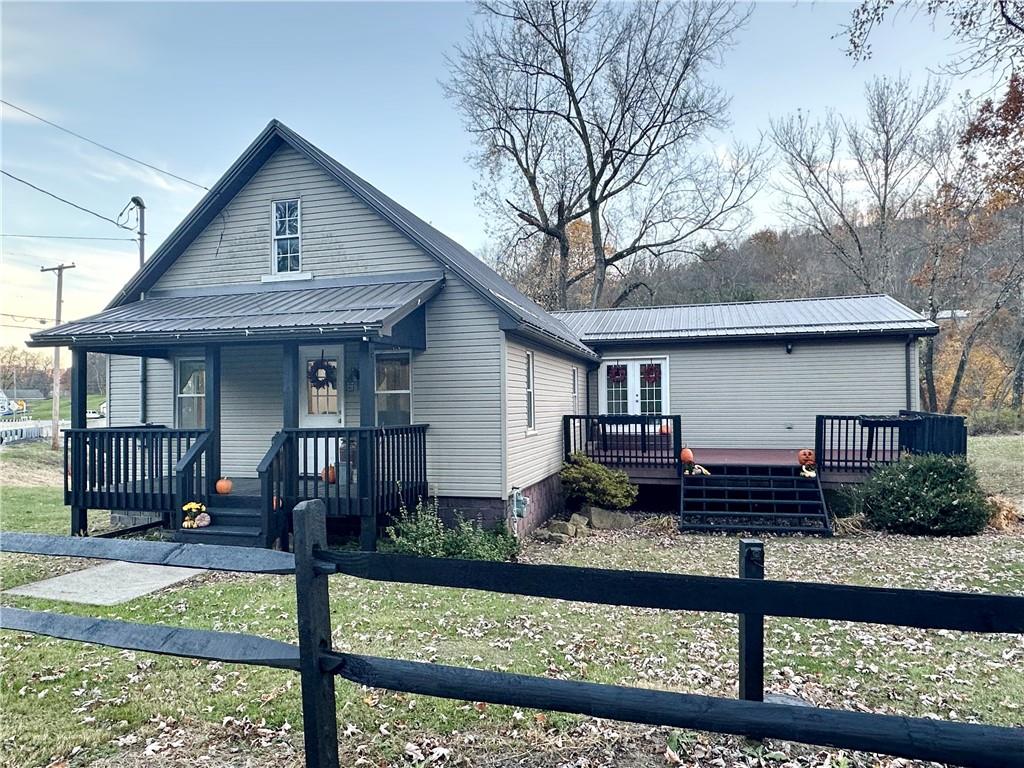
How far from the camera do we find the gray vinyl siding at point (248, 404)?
10.9m

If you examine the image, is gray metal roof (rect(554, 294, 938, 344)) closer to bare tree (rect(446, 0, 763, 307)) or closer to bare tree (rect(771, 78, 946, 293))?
bare tree (rect(446, 0, 763, 307))

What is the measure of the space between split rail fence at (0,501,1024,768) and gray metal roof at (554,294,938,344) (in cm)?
1315

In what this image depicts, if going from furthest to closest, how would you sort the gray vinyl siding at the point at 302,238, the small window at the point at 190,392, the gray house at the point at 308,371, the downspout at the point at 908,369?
the downspout at the point at 908,369 → the small window at the point at 190,392 → the gray vinyl siding at the point at 302,238 → the gray house at the point at 308,371

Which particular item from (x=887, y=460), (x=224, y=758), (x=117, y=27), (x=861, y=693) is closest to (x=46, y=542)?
(x=224, y=758)

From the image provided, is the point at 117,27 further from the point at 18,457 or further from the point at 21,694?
the point at 18,457

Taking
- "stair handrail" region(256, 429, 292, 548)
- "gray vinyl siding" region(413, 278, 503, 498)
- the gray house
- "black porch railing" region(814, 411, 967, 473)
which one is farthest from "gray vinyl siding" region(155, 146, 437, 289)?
"black porch railing" region(814, 411, 967, 473)

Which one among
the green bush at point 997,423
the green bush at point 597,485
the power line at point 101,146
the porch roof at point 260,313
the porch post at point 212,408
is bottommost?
the green bush at point 597,485

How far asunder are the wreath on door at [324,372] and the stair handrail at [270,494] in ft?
6.25

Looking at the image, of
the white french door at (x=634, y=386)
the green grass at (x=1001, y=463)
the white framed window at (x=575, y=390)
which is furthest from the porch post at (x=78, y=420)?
the green grass at (x=1001, y=463)

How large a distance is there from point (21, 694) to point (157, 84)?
602 inches

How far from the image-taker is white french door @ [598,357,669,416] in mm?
15727

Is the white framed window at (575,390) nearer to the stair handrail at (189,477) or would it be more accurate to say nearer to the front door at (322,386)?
the front door at (322,386)

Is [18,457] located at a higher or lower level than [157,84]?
lower

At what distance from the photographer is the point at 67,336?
947 cm
